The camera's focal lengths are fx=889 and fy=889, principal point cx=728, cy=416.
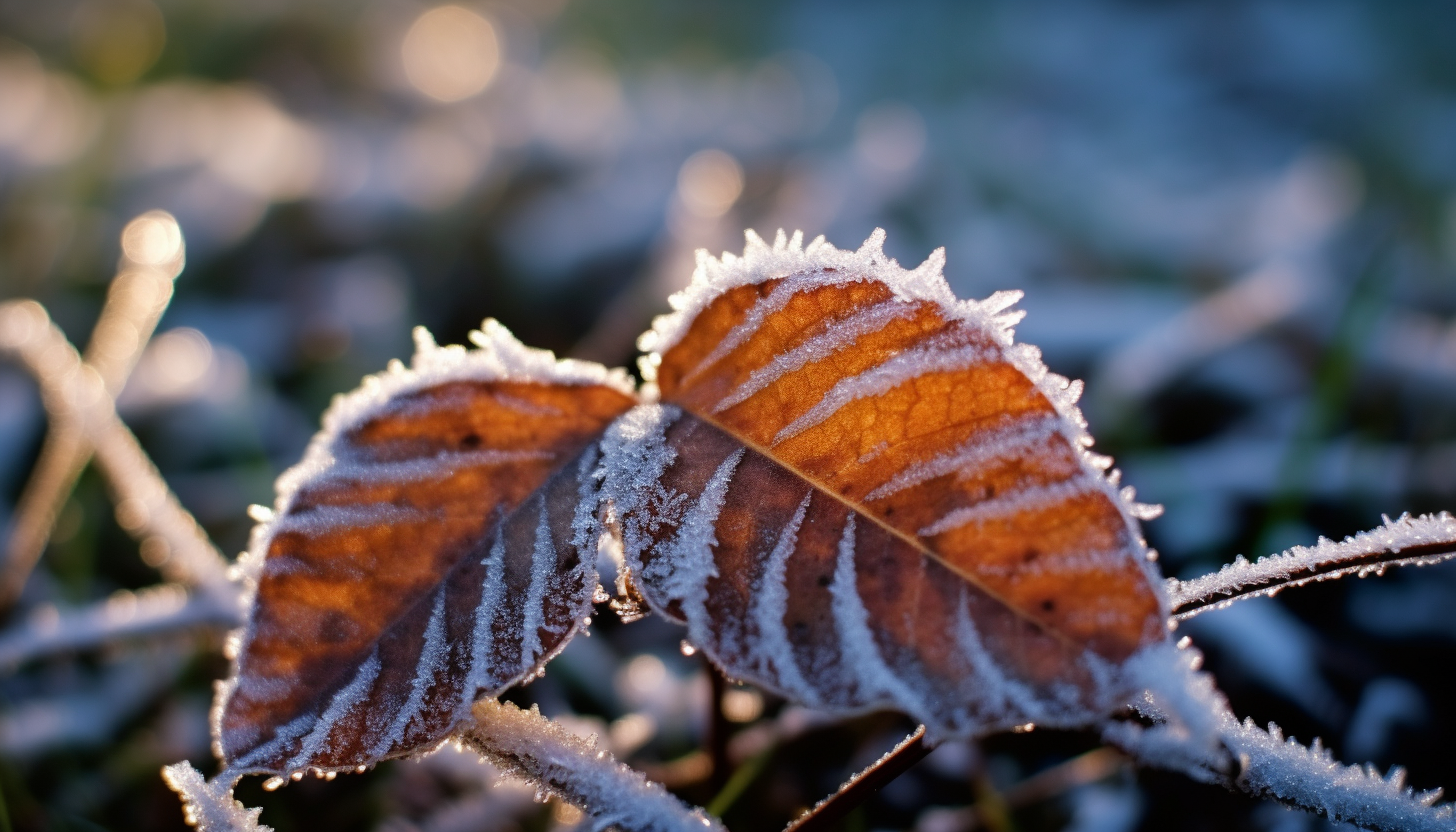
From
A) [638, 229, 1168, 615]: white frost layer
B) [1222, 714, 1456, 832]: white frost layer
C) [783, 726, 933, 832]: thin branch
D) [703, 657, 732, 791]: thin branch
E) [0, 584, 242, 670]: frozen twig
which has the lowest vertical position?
[1222, 714, 1456, 832]: white frost layer

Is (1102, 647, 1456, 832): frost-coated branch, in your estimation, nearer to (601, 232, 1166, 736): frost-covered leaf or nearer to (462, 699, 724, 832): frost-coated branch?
(601, 232, 1166, 736): frost-covered leaf

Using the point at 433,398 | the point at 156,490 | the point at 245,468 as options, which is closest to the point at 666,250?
the point at 245,468

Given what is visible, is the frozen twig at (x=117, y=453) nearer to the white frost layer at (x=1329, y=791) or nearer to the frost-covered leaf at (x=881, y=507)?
the frost-covered leaf at (x=881, y=507)

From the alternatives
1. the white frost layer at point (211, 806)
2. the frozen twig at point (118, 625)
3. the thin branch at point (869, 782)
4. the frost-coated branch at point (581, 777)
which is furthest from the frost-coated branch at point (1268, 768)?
the frozen twig at point (118, 625)

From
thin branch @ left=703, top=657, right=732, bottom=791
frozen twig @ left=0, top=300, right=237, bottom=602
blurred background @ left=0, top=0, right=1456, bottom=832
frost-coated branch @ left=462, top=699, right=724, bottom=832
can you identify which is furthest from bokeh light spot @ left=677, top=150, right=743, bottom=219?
frost-coated branch @ left=462, top=699, right=724, bottom=832

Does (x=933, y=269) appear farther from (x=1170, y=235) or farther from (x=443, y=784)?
(x=1170, y=235)

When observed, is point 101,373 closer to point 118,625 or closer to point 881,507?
point 118,625
